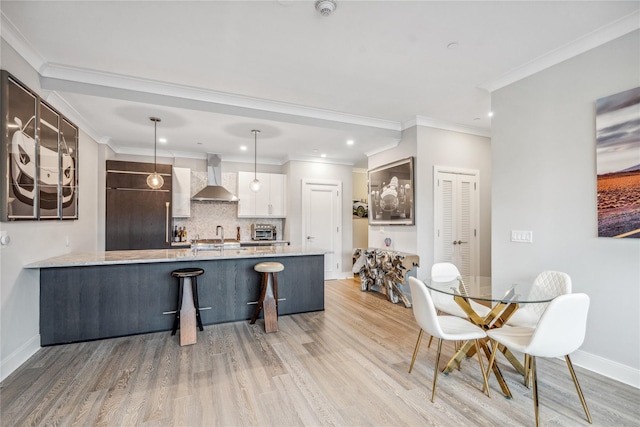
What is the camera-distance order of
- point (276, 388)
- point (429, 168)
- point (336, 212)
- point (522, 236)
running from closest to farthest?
1. point (276, 388)
2. point (522, 236)
3. point (429, 168)
4. point (336, 212)

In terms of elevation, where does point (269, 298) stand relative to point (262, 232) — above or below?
below

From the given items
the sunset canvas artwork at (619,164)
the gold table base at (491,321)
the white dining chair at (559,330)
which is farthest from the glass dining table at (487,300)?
the sunset canvas artwork at (619,164)

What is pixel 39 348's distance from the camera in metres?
2.90

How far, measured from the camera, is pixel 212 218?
613cm

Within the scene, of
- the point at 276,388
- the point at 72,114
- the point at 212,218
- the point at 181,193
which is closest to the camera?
the point at 276,388

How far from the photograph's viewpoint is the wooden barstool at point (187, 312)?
3.02 m

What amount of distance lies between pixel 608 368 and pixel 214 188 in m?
5.68

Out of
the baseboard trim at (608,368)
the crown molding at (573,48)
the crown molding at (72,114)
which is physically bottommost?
the baseboard trim at (608,368)

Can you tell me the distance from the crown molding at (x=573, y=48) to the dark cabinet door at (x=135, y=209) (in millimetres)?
5184

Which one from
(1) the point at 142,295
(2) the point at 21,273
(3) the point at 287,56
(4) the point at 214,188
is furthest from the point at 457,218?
(2) the point at 21,273

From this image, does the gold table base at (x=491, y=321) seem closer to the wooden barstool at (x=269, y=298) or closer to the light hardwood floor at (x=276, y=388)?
the light hardwood floor at (x=276, y=388)

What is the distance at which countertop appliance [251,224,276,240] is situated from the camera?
6164mm

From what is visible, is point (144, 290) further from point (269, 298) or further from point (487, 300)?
point (487, 300)

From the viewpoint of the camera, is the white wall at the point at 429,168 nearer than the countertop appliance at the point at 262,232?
Yes
